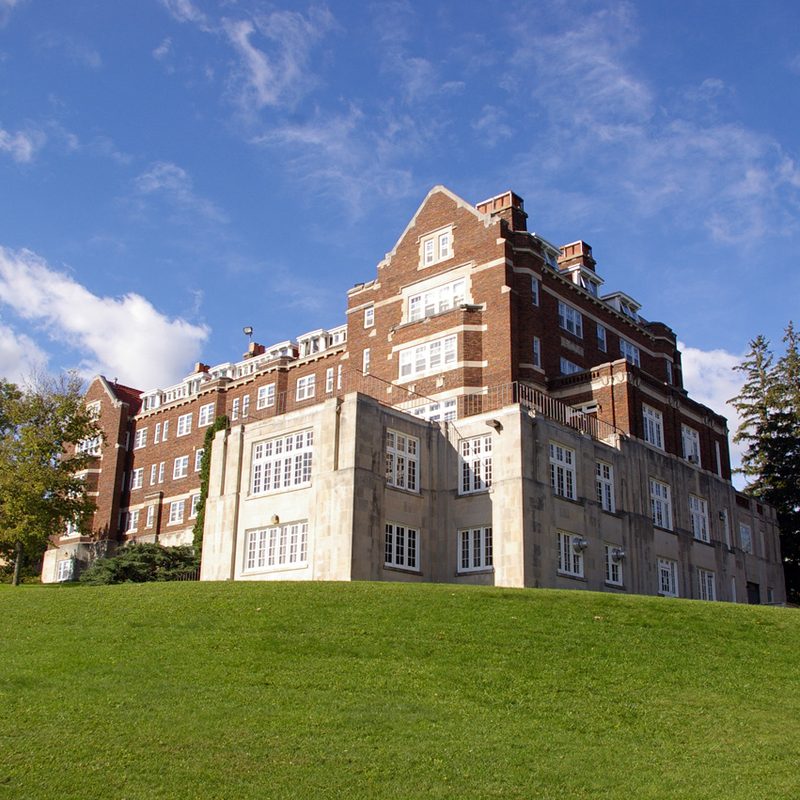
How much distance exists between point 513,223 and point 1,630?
3282 cm

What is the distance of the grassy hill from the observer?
1628 centimetres

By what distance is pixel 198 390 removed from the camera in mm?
69438

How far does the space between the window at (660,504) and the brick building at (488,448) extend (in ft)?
0.29

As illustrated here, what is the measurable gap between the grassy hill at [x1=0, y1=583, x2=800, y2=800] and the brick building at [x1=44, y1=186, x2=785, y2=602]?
7780 mm

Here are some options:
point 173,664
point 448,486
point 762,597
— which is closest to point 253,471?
point 448,486

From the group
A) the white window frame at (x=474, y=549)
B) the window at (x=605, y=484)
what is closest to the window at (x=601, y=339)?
the window at (x=605, y=484)

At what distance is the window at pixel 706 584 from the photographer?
4597 centimetres

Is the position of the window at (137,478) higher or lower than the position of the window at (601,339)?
lower

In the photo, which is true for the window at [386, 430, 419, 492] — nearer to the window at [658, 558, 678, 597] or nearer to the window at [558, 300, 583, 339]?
the window at [658, 558, 678, 597]

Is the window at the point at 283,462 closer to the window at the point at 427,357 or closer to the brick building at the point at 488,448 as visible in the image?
the brick building at the point at 488,448

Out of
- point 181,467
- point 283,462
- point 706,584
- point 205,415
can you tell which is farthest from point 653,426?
point 181,467

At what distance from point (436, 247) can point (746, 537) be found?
2237 cm

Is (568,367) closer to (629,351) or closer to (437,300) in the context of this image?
(437,300)

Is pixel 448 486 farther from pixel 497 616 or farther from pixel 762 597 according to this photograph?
pixel 762 597
